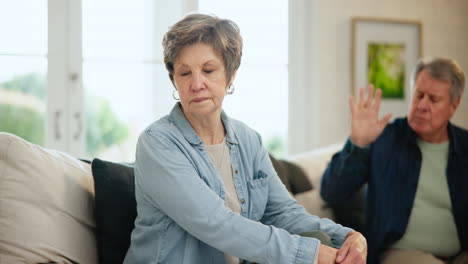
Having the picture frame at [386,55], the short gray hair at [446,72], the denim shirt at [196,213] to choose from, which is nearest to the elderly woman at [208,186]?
the denim shirt at [196,213]

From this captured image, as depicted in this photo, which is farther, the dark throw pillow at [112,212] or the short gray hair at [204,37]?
the dark throw pillow at [112,212]

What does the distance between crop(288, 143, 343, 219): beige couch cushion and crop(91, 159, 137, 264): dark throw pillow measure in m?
0.95

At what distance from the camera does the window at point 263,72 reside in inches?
157

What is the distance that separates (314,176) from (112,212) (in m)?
1.21

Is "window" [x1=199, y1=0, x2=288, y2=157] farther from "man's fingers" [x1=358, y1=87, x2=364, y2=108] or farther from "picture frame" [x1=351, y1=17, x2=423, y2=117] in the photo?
"man's fingers" [x1=358, y1=87, x2=364, y2=108]

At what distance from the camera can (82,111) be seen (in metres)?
3.48

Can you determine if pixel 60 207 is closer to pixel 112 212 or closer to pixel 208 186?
pixel 112 212

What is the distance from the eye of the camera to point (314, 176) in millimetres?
2693

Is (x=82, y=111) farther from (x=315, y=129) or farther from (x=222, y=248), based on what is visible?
(x=222, y=248)

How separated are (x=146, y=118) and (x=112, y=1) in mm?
798

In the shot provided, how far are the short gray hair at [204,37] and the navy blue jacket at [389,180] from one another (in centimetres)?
96

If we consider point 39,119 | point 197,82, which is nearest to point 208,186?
point 197,82

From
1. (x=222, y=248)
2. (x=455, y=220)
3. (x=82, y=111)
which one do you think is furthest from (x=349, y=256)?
(x=82, y=111)

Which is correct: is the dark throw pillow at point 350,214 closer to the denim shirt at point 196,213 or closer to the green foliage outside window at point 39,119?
the denim shirt at point 196,213
